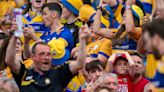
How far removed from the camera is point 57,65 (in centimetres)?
831

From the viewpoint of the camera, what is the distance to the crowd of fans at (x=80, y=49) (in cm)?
763

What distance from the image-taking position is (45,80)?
7.75m

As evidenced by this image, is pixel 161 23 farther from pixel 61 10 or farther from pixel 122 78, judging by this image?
pixel 61 10

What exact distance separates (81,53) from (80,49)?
0.05 m

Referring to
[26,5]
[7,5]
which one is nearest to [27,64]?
[26,5]

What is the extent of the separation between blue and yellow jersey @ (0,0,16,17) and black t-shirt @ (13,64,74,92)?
405 centimetres

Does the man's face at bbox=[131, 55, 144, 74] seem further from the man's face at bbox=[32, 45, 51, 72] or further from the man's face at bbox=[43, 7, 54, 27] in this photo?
the man's face at bbox=[43, 7, 54, 27]

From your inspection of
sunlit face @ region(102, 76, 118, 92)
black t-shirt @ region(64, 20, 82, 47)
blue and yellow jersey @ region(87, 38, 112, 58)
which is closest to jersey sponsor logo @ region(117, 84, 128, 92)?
sunlit face @ region(102, 76, 118, 92)

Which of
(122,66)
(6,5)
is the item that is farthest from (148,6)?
(6,5)

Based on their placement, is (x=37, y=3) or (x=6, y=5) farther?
(x=6, y=5)

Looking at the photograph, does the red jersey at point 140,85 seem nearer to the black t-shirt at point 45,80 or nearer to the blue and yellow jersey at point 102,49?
the black t-shirt at point 45,80

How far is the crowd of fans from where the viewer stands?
25.0ft

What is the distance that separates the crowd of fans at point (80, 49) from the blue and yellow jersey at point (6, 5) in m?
0.66

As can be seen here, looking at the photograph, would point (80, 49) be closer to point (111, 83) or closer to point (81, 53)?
point (81, 53)
